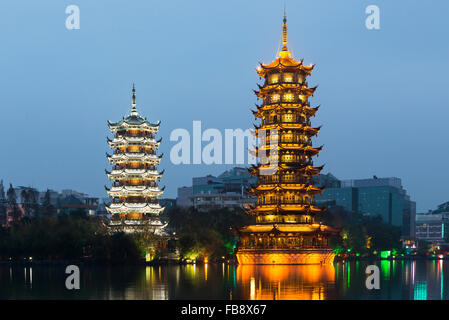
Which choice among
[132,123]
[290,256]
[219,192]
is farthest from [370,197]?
[290,256]

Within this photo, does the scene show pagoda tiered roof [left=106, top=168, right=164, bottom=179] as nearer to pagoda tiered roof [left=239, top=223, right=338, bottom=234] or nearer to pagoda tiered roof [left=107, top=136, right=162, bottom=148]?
pagoda tiered roof [left=107, top=136, right=162, bottom=148]

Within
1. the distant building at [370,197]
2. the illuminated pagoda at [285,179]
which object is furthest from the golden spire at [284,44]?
the distant building at [370,197]

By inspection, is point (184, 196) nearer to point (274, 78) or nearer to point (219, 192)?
point (219, 192)

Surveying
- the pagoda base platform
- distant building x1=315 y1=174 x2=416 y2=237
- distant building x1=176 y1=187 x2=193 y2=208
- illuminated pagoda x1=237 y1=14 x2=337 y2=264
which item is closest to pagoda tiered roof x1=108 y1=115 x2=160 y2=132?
illuminated pagoda x1=237 y1=14 x2=337 y2=264

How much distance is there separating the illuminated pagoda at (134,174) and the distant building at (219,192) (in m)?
48.6

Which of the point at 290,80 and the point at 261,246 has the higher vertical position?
the point at 290,80

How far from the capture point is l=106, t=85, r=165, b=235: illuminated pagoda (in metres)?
78.7

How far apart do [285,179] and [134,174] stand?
63.9 ft

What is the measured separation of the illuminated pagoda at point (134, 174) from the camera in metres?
78.7

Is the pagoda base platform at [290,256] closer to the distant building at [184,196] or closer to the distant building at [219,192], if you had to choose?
the distant building at [219,192]
